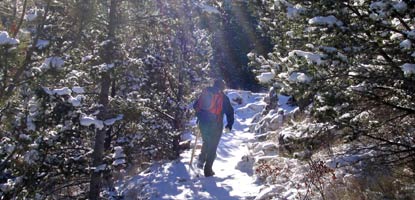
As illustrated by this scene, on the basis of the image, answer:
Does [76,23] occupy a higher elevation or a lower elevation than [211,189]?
higher

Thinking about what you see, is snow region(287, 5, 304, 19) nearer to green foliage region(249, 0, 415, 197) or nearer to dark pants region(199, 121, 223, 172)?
green foliage region(249, 0, 415, 197)

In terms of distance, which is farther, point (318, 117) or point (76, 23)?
point (76, 23)

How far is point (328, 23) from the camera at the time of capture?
15.0 ft

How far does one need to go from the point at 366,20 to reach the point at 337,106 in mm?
1127

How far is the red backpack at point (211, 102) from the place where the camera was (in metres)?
9.67

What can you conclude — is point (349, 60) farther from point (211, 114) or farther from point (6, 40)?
point (211, 114)

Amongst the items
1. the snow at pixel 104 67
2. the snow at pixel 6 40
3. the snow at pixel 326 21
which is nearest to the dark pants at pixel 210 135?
the snow at pixel 104 67

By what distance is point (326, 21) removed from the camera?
4566mm

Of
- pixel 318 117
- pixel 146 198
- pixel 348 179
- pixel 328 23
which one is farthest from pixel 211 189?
pixel 328 23

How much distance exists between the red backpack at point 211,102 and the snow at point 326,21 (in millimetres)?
5215

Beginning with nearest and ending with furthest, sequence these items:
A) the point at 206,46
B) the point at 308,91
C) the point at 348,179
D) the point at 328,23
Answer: the point at 328,23, the point at 308,91, the point at 348,179, the point at 206,46

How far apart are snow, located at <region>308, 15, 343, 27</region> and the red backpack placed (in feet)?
17.1

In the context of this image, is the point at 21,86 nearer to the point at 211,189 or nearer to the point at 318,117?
the point at 318,117

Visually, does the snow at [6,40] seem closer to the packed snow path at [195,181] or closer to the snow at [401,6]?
the snow at [401,6]
